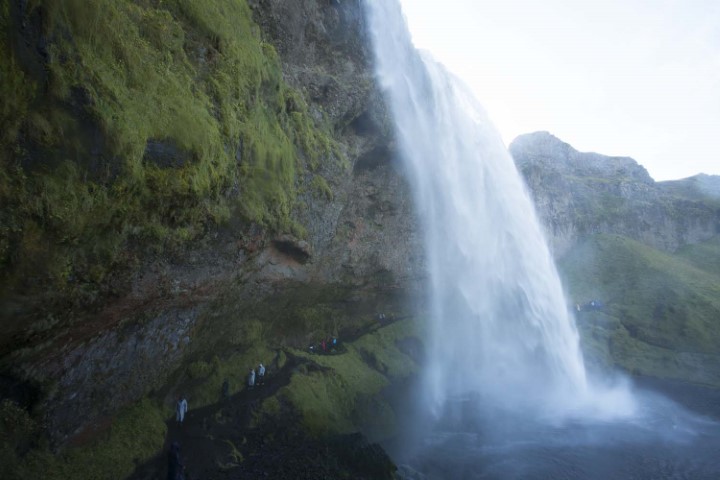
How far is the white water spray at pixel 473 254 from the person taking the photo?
28000 millimetres

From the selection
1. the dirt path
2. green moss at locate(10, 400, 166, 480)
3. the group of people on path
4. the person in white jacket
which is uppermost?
the group of people on path

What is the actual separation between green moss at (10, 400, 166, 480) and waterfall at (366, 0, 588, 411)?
17345 mm

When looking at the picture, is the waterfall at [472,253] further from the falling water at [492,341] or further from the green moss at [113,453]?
the green moss at [113,453]

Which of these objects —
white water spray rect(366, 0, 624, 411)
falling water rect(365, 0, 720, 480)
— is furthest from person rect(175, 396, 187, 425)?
white water spray rect(366, 0, 624, 411)

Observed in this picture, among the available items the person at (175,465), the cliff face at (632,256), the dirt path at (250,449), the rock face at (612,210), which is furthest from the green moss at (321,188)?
the rock face at (612,210)

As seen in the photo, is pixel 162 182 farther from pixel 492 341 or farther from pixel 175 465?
pixel 492 341

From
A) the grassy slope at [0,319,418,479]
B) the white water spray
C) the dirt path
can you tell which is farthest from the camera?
the white water spray

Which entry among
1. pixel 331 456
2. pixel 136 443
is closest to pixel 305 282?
pixel 331 456

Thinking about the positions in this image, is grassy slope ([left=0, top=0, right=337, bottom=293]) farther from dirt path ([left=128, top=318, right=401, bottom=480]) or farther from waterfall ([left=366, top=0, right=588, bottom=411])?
waterfall ([left=366, top=0, right=588, bottom=411])

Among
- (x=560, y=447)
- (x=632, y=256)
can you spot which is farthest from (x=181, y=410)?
(x=632, y=256)

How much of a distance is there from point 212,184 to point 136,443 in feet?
28.6

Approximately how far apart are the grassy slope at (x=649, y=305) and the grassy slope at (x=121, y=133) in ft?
125

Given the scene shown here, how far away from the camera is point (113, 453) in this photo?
12.6m

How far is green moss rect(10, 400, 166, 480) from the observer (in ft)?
35.2
